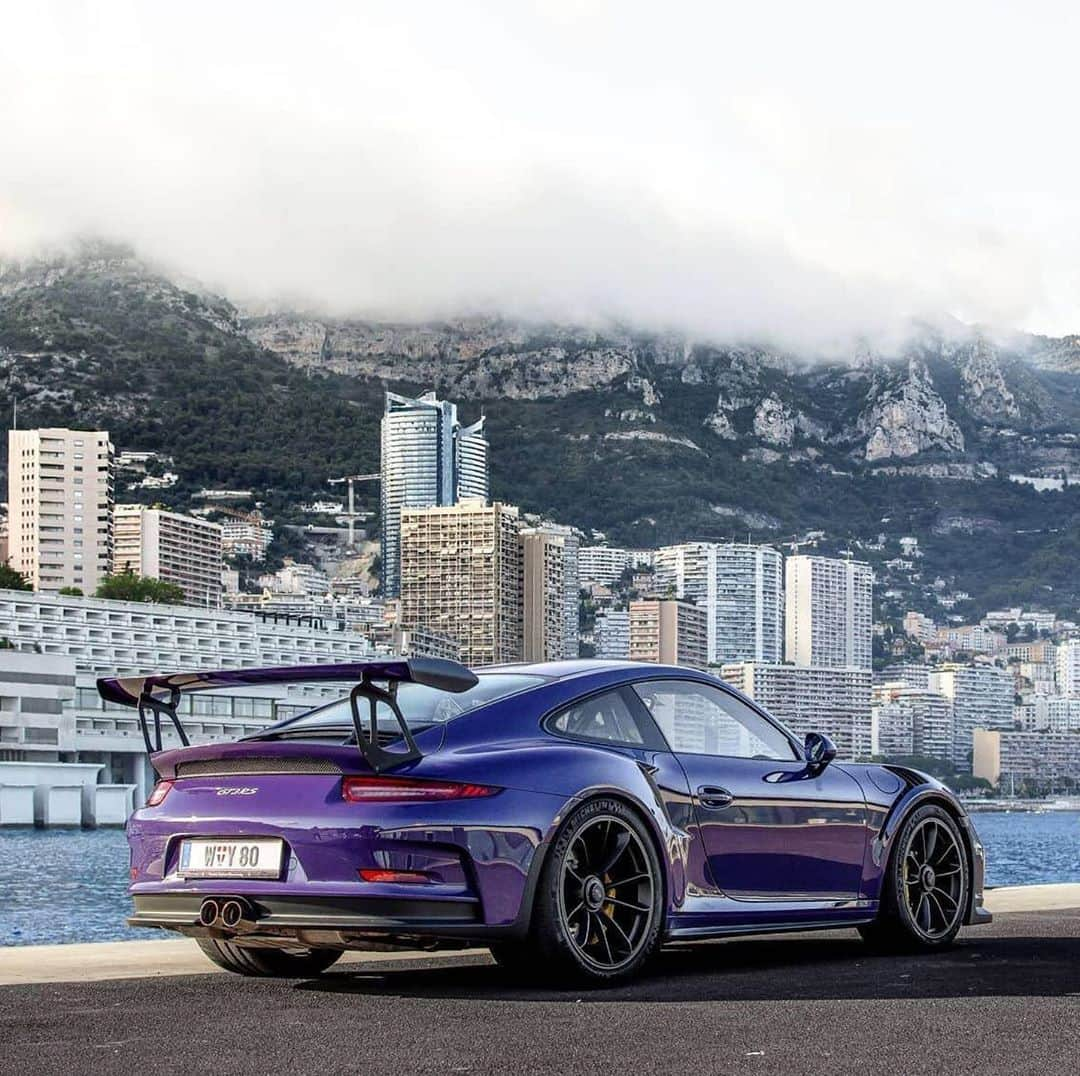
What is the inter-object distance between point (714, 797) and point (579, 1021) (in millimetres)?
1844

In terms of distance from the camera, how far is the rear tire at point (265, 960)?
8055mm

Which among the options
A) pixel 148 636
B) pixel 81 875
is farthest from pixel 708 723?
pixel 148 636

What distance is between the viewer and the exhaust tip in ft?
23.5

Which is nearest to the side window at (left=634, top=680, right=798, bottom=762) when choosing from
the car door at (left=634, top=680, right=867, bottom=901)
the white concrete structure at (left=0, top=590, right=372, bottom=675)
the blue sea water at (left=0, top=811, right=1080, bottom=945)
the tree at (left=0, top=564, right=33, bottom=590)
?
the car door at (left=634, top=680, right=867, bottom=901)

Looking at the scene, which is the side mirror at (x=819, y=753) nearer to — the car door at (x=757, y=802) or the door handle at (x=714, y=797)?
the car door at (x=757, y=802)

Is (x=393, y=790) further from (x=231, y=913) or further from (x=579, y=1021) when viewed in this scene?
(x=579, y=1021)

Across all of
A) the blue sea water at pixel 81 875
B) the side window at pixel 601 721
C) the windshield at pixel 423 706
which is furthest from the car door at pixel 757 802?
the blue sea water at pixel 81 875

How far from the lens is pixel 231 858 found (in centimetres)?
727

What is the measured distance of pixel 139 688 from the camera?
8008 mm

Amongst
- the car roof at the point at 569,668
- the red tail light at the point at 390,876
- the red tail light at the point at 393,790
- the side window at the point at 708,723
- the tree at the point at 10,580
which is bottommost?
the red tail light at the point at 390,876

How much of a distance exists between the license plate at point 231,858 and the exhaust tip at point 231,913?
0.10 metres

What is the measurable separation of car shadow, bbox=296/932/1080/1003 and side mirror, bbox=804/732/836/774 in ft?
2.67

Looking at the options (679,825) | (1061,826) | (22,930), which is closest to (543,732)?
(679,825)

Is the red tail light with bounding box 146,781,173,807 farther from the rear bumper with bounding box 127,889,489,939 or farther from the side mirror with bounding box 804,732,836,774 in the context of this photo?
the side mirror with bounding box 804,732,836,774
